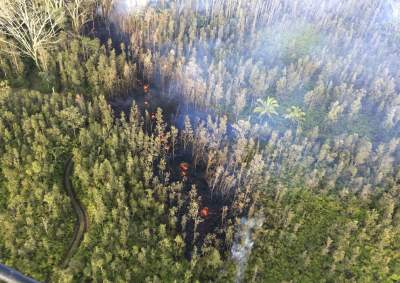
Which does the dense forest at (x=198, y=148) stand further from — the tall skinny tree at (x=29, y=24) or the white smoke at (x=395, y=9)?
the white smoke at (x=395, y=9)

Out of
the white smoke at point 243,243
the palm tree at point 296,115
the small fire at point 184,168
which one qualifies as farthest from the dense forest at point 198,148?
the small fire at point 184,168

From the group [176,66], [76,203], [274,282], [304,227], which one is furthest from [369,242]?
[176,66]

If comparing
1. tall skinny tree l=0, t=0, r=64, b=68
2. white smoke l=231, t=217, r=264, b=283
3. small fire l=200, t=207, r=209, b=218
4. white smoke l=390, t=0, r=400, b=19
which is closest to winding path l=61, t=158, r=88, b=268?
small fire l=200, t=207, r=209, b=218

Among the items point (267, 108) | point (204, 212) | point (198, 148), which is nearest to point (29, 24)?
point (198, 148)

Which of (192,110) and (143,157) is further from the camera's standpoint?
(192,110)

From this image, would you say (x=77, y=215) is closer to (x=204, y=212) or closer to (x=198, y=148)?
(x=204, y=212)

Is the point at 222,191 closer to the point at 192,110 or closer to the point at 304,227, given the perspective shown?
the point at 304,227

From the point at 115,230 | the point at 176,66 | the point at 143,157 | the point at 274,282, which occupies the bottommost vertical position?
the point at 274,282
